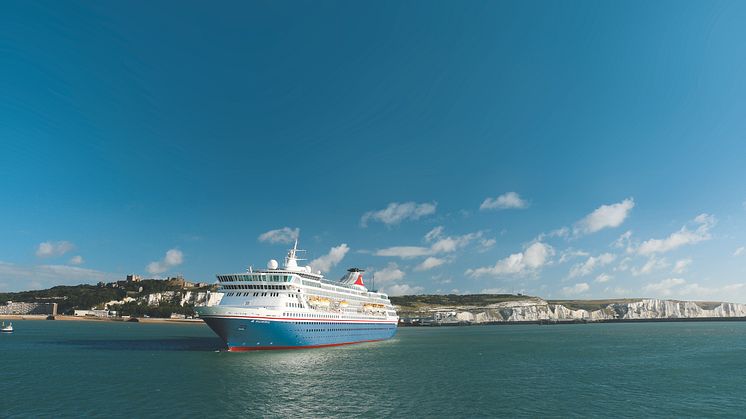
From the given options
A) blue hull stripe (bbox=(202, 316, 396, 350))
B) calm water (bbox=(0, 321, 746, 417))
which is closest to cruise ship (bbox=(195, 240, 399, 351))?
blue hull stripe (bbox=(202, 316, 396, 350))

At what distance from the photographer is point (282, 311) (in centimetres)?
5809

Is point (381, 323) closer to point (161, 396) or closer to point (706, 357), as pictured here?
point (706, 357)

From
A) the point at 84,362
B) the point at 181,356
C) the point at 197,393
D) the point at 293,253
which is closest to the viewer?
the point at 197,393

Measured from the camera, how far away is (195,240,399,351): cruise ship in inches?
2200

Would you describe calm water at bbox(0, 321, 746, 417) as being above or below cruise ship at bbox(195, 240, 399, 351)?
below

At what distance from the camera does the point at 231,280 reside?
63.6 m

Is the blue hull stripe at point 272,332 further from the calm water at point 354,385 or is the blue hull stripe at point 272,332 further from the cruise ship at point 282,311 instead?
the calm water at point 354,385

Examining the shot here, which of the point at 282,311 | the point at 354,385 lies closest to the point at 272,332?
the point at 282,311

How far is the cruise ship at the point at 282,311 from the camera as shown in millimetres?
55875

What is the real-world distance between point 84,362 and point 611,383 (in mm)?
57703

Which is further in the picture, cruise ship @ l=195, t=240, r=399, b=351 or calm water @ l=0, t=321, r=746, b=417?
cruise ship @ l=195, t=240, r=399, b=351

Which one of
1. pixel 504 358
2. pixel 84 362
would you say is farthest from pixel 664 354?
pixel 84 362

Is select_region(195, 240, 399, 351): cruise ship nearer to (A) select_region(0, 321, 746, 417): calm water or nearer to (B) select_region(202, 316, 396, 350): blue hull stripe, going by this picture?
(B) select_region(202, 316, 396, 350): blue hull stripe

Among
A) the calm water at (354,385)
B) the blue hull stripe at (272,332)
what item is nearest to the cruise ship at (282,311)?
the blue hull stripe at (272,332)
